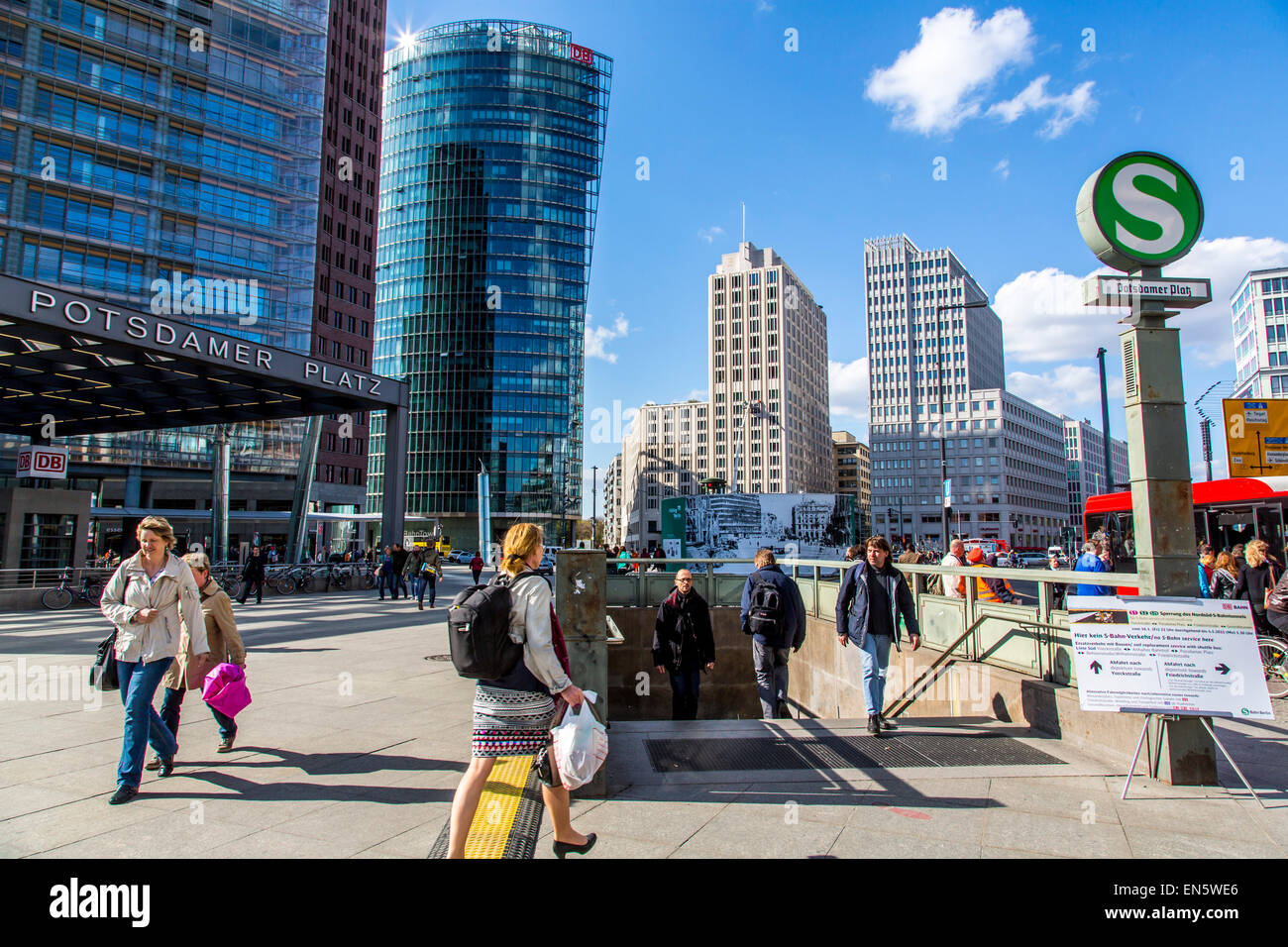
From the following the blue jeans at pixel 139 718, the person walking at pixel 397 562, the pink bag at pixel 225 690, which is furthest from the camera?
the person walking at pixel 397 562

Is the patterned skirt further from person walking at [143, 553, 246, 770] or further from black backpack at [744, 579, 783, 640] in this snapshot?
black backpack at [744, 579, 783, 640]

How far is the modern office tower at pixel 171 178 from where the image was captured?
136ft

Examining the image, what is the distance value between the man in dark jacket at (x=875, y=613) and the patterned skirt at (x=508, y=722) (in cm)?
391

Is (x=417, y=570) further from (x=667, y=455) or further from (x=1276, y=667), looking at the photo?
(x=667, y=455)

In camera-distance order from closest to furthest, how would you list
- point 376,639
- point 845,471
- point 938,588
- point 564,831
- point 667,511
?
point 564,831 → point 938,588 → point 376,639 → point 667,511 → point 845,471

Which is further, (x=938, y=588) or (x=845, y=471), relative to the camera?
(x=845, y=471)

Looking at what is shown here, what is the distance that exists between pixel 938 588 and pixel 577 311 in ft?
304

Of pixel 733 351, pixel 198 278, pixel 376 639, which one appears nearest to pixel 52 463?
pixel 376 639

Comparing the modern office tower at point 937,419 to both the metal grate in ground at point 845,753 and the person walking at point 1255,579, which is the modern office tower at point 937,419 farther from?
the metal grate in ground at point 845,753

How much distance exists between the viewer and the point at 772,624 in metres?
8.12

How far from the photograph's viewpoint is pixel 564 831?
374cm

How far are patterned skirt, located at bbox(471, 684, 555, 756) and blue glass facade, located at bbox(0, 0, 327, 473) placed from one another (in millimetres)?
50589

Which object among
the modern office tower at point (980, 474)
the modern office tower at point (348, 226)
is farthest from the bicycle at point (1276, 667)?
the modern office tower at point (980, 474)
